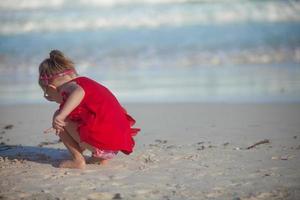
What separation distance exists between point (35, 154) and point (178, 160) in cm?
113

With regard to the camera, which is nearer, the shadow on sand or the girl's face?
the girl's face

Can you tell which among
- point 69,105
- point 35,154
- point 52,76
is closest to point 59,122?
point 69,105

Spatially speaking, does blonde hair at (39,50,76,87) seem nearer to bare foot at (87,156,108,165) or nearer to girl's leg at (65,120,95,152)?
girl's leg at (65,120,95,152)

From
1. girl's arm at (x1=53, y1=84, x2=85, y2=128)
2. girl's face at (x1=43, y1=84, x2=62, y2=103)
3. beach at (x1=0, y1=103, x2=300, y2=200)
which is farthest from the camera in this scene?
girl's face at (x1=43, y1=84, x2=62, y2=103)

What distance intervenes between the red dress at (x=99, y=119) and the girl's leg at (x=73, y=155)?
5.5 inches

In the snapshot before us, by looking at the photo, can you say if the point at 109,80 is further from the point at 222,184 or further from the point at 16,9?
the point at 16,9

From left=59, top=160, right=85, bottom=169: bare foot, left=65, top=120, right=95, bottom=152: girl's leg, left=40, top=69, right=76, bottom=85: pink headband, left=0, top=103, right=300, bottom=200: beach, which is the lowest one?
left=0, top=103, right=300, bottom=200: beach

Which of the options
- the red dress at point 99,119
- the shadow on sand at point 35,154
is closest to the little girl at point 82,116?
the red dress at point 99,119

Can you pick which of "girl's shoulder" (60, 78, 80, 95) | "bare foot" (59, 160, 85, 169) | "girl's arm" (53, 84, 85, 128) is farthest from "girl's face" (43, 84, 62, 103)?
"bare foot" (59, 160, 85, 169)

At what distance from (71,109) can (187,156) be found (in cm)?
97

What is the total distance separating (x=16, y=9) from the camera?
22.2 m

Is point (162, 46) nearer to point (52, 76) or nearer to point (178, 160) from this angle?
point (178, 160)

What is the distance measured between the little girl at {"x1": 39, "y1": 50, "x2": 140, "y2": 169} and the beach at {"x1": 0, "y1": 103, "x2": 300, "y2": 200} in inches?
5.7

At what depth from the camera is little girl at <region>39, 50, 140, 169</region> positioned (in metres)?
3.71
